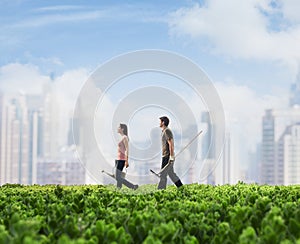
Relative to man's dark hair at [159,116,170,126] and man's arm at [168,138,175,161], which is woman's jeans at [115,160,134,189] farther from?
man's dark hair at [159,116,170,126]

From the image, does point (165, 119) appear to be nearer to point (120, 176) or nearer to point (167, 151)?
point (167, 151)

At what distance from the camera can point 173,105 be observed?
13.9 m

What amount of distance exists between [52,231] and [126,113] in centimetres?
1015

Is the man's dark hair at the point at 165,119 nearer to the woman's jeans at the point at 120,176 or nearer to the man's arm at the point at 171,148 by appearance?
the man's arm at the point at 171,148

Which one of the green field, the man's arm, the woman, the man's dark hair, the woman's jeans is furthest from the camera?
the woman's jeans

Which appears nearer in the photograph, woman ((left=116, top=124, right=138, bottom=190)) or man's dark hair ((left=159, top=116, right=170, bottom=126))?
man's dark hair ((left=159, top=116, right=170, bottom=126))

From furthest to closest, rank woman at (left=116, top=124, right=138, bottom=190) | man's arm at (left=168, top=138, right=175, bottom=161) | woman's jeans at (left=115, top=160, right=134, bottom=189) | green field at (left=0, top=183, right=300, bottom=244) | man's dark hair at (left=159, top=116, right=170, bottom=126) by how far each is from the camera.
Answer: woman's jeans at (left=115, top=160, right=134, bottom=189), woman at (left=116, top=124, right=138, bottom=190), man's arm at (left=168, top=138, right=175, bottom=161), man's dark hair at (left=159, top=116, right=170, bottom=126), green field at (left=0, top=183, right=300, bottom=244)

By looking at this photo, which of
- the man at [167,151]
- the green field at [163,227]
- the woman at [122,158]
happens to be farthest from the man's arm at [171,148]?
the green field at [163,227]

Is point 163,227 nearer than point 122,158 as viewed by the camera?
Yes

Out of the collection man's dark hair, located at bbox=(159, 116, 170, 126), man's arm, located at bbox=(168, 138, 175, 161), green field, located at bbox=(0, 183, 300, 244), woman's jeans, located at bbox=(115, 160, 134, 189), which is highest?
man's dark hair, located at bbox=(159, 116, 170, 126)

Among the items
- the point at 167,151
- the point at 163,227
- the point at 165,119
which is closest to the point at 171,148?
the point at 167,151

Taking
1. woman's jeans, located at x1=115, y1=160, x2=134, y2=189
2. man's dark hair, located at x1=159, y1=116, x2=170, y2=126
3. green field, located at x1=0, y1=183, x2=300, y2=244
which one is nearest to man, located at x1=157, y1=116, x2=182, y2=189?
man's dark hair, located at x1=159, y1=116, x2=170, y2=126

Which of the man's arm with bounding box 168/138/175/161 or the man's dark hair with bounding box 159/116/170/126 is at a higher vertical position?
the man's dark hair with bounding box 159/116/170/126

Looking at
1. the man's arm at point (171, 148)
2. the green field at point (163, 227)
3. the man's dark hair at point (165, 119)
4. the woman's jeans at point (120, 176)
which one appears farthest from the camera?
the woman's jeans at point (120, 176)
